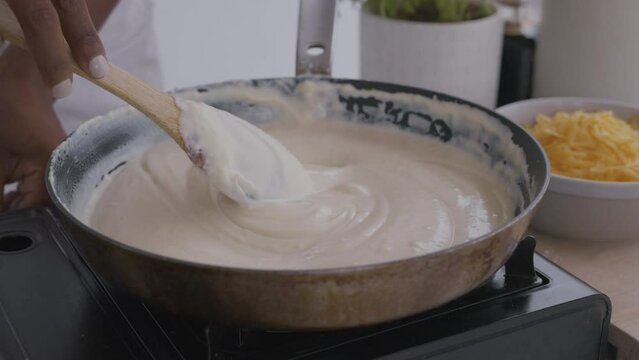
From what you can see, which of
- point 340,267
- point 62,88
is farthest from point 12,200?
point 340,267

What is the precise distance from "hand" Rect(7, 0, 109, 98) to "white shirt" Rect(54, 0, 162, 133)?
74 cm

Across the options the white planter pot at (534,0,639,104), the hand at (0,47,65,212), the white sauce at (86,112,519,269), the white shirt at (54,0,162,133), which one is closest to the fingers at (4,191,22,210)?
the hand at (0,47,65,212)

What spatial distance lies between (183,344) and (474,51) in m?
0.78

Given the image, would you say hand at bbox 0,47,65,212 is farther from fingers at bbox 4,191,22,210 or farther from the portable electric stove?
the portable electric stove

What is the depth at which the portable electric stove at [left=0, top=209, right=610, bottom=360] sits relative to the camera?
2.14ft

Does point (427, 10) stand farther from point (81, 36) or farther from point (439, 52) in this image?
point (81, 36)

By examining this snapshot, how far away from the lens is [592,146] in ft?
3.15

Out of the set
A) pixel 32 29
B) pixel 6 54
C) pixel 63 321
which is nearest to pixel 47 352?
pixel 63 321

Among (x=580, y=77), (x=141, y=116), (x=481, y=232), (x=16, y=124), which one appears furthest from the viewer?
(x=580, y=77)

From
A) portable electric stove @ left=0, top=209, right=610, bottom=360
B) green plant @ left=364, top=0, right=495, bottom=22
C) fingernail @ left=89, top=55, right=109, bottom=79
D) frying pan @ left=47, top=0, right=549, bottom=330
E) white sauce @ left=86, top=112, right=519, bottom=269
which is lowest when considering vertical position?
portable electric stove @ left=0, top=209, right=610, bottom=360

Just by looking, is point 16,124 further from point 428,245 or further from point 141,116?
point 428,245

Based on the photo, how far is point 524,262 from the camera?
0.75 m

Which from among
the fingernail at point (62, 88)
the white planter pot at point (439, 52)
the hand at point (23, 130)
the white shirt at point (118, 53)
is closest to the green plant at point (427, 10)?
the white planter pot at point (439, 52)

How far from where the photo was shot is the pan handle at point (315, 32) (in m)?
0.98
